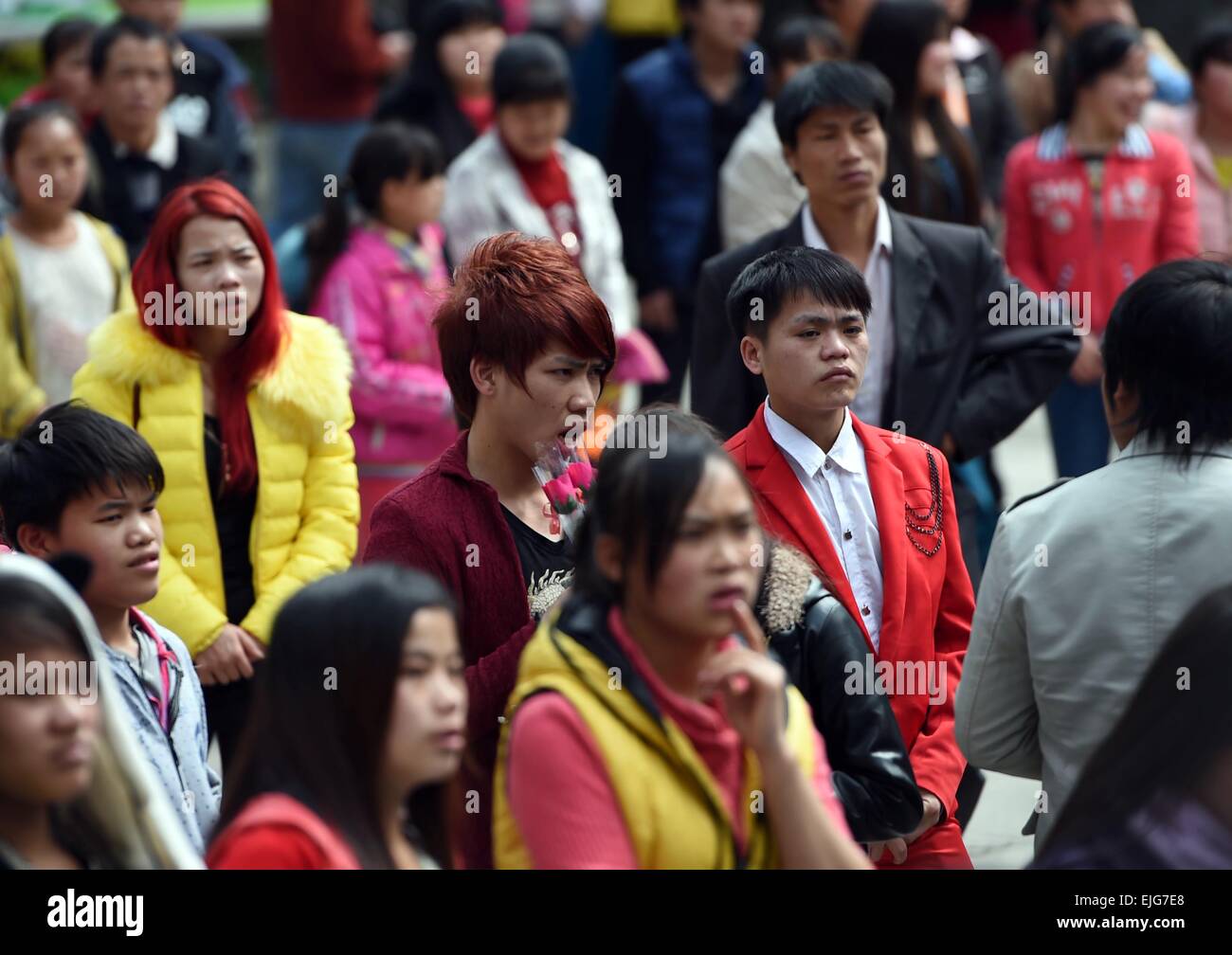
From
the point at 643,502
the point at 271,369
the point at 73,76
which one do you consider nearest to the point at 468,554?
the point at 643,502

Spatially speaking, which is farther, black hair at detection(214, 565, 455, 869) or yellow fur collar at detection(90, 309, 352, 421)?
yellow fur collar at detection(90, 309, 352, 421)

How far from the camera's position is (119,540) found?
3.82 metres

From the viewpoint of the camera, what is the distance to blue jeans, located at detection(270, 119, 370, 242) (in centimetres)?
838

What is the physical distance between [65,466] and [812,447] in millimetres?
1503

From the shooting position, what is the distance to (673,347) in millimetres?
7754

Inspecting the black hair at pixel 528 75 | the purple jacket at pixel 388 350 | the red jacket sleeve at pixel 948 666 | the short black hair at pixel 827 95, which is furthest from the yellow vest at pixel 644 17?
the red jacket sleeve at pixel 948 666

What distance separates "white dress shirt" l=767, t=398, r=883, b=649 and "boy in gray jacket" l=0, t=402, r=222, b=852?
1.29 meters

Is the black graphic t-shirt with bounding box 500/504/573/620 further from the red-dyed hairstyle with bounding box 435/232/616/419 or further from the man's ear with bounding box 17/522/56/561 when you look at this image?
the man's ear with bounding box 17/522/56/561

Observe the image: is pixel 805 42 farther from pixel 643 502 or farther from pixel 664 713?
pixel 664 713

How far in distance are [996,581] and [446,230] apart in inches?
152

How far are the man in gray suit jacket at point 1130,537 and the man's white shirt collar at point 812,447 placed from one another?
1.88ft

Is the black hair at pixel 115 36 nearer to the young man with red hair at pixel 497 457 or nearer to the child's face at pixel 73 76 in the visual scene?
the child's face at pixel 73 76

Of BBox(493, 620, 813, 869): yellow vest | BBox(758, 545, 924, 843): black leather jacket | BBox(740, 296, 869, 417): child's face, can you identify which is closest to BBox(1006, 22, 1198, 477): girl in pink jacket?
BBox(740, 296, 869, 417): child's face
